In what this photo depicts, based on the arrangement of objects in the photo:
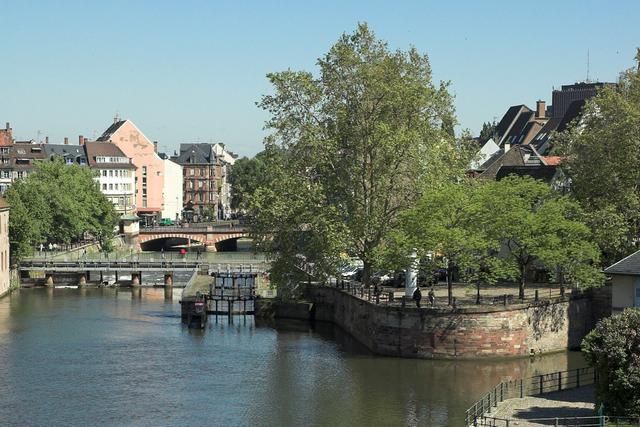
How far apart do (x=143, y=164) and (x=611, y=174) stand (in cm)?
12189

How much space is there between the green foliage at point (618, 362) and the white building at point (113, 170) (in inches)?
5355

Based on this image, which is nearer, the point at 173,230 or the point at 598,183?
the point at 598,183

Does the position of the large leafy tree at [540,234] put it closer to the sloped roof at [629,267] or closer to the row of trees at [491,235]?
the row of trees at [491,235]

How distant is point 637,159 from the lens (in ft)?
254

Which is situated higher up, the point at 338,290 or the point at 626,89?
the point at 626,89

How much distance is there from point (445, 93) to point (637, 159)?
13461 millimetres

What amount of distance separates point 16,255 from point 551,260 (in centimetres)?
5764

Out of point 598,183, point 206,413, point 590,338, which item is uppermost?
point 598,183

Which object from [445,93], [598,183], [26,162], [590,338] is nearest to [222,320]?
[445,93]

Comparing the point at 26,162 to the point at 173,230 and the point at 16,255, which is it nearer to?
the point at 173,230

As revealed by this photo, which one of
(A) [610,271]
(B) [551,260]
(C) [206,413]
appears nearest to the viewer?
(C) [206,413]

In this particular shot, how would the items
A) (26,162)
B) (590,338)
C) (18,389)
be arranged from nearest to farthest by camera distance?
(590,338) < (18,389) < (26,162)

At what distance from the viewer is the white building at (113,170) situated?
179 metres

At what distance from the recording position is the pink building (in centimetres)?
18750
